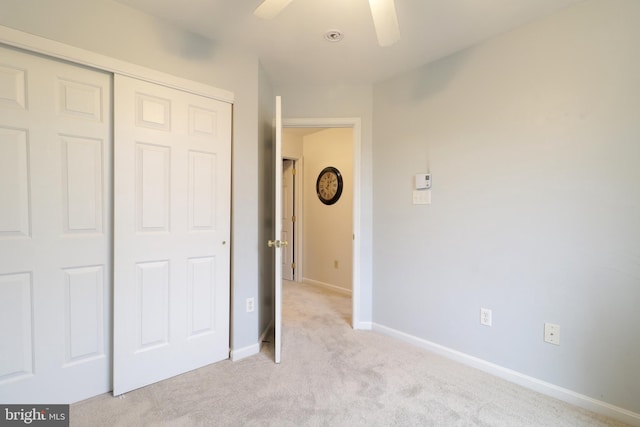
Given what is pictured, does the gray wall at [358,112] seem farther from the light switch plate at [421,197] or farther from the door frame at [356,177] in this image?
the light switch plate at [421,197]

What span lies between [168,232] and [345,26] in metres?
1.79

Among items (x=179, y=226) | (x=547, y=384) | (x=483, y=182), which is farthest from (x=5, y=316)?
(x=547, y=384)

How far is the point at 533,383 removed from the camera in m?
1.85

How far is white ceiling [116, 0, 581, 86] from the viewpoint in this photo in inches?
66.9

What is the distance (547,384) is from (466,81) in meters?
2.12

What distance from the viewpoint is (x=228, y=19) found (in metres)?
1.84

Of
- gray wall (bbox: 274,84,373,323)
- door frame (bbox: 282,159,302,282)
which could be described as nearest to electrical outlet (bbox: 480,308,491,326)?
gray wall (bbox: 274,84,373,323)

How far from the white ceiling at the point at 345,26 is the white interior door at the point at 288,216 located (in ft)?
7.85

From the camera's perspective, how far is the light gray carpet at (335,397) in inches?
60.7

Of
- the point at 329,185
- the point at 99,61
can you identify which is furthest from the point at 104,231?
the point at 329,185

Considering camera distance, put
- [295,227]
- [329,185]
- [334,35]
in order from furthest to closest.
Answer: [295,227] → [329,185] → [334,35]

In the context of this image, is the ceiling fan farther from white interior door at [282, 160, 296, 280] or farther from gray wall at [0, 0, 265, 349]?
white interior door at [282, 160, 296, 280]

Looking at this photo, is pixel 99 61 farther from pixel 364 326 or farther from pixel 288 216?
pixel 288 216

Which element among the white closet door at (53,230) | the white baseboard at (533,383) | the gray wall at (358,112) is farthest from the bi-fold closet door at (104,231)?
the white baseboard at (533,383)
